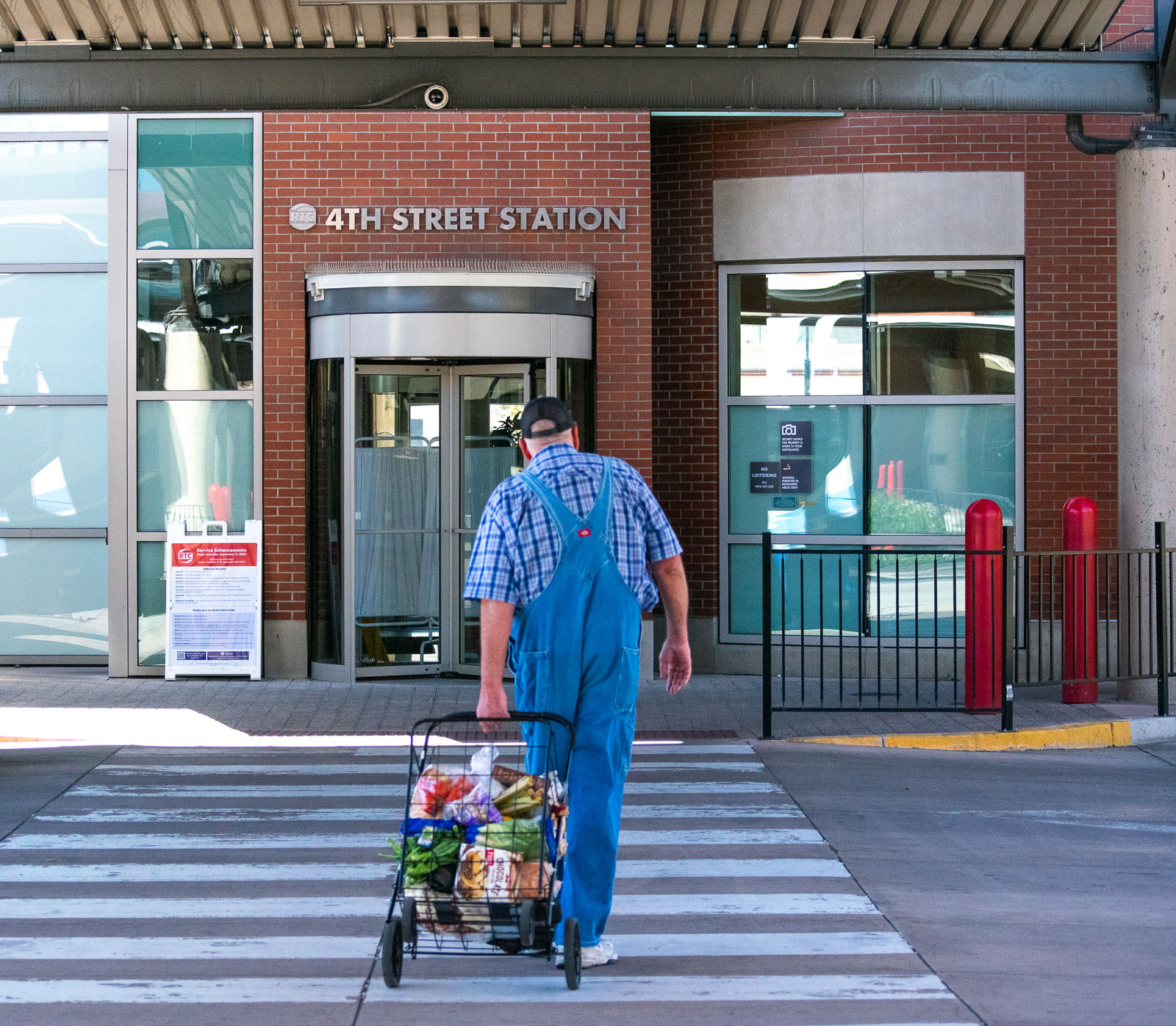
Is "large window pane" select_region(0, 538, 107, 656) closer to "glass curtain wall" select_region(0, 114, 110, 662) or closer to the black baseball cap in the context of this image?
"glass curtain wall" select_region(0, 114, 110, 662)

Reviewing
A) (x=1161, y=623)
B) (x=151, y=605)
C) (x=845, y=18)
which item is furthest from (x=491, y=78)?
(x=1161, y=623)

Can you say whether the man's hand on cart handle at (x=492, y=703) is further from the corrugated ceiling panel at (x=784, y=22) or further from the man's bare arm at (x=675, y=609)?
the corrugated ceiling panel at (x=784, y=22)

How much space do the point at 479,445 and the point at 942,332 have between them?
14.5 ft

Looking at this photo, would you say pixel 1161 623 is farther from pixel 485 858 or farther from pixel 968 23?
pixel 485 858

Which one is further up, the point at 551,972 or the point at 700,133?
the point at 700,133

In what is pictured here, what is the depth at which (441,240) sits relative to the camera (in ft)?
44.4

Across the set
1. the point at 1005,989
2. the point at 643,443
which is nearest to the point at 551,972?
the point at 1005,989

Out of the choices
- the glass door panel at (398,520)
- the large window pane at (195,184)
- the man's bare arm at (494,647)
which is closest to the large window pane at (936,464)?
the glass door panel at (398,520)

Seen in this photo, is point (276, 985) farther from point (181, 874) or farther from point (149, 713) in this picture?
point (149, 713)

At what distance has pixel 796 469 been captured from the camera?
14133mm

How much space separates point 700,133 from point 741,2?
15.1ft

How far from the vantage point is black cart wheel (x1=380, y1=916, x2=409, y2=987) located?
5.14 metres

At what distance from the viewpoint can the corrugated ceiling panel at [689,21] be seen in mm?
9547

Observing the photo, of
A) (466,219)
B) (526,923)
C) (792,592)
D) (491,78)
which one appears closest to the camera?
(526,923)
